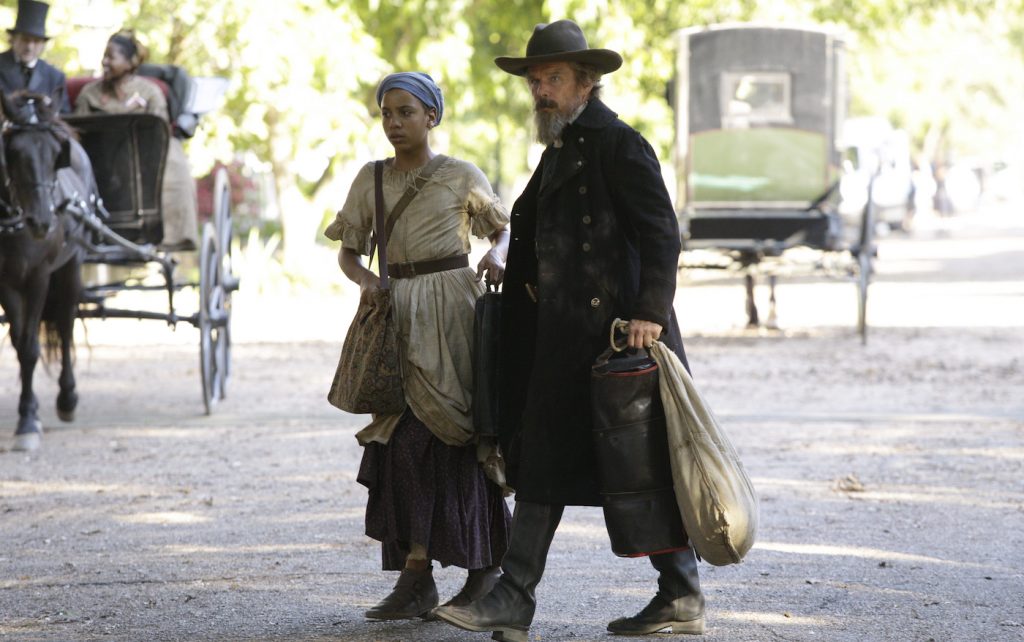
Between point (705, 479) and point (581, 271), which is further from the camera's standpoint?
point (581, 271)

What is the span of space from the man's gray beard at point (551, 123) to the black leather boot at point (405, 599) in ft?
4.70

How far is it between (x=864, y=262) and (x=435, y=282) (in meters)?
10.5

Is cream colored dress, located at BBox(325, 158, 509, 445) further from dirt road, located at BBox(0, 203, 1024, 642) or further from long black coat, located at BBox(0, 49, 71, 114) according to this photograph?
long black coat, located at BBox(0, 49, 71, 114)

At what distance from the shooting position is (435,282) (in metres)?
4.93

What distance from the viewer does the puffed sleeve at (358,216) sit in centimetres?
504

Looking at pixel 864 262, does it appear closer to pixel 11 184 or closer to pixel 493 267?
pixel 11 184

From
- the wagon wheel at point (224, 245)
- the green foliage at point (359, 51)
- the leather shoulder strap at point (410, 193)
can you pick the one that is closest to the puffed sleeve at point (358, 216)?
the leather shoulder strap at point (410, 193)

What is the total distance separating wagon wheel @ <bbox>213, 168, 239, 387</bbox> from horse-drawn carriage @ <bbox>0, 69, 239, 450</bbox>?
11 millimetres

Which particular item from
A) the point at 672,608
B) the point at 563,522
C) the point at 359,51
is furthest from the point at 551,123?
the point at 359,51

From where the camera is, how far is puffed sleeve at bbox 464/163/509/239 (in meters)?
5.00

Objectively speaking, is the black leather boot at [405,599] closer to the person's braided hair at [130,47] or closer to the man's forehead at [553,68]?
the man's forehead at [553,68]

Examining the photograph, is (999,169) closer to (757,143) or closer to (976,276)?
(976,276)

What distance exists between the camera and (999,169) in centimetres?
9831

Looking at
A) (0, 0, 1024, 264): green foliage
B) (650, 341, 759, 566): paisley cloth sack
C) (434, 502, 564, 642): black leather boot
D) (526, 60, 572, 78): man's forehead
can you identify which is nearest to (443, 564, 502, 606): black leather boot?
(434, 502, 564, 642): black leather boot
